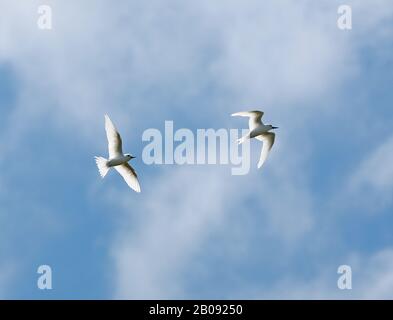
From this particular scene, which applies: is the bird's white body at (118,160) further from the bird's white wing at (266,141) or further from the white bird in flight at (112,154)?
the bird's white wing at (266,141)

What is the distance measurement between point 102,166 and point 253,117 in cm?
859

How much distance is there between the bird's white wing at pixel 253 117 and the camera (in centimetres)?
4991

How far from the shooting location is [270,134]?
170 feet

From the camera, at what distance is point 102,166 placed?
4916cm

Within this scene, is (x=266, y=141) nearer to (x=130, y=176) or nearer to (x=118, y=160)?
(x=130, y=176)

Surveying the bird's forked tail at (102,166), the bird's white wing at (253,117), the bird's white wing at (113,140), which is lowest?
the bird's forked tail at (102,166)

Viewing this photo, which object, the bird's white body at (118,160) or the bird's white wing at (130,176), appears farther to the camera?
the bird's white wing at (130,176)

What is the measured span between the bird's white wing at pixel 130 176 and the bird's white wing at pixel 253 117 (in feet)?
22.7

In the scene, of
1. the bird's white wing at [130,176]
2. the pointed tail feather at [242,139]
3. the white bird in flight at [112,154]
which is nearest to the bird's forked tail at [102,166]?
the white bird in flight at [112,154]

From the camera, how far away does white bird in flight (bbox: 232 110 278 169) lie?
5000 cm

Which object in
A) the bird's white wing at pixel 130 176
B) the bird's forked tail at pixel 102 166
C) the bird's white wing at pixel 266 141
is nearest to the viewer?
the bird's forked tail at pixel 102 166
